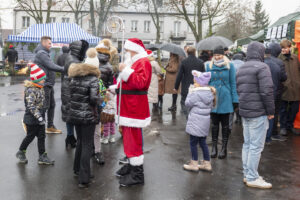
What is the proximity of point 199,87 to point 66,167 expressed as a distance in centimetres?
250

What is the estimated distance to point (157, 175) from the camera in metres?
5.22

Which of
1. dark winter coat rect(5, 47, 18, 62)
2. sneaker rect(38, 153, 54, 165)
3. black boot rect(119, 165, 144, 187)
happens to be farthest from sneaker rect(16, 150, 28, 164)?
dark winter coat rect(5, 47, 18, 62)

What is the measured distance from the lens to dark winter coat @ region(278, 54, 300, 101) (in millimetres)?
7699

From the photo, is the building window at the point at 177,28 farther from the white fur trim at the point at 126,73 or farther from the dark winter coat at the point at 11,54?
the white fur trim at the point at 126,73

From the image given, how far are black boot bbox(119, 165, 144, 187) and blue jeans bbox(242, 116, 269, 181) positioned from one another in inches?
60.2

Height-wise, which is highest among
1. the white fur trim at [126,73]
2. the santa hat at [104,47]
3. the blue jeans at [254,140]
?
the santa hat at [104,47]

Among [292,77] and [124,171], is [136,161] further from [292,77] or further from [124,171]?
[292,77]

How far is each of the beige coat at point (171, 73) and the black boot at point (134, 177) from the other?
593 cm

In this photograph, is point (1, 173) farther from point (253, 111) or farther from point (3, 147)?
point (253, 111)

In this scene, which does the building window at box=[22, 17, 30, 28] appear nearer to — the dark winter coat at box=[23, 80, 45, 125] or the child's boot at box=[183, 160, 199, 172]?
the dark winter coat at box=[23, 80, 45, 125]

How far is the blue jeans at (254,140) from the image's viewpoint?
4.67 m

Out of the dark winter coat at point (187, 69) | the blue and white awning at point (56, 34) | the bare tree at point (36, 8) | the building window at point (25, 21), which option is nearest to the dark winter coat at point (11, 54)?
the blue and white awning at point (56, 34)

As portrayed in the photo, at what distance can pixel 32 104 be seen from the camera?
521 centimetres

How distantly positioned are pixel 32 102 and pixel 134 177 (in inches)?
77.6
